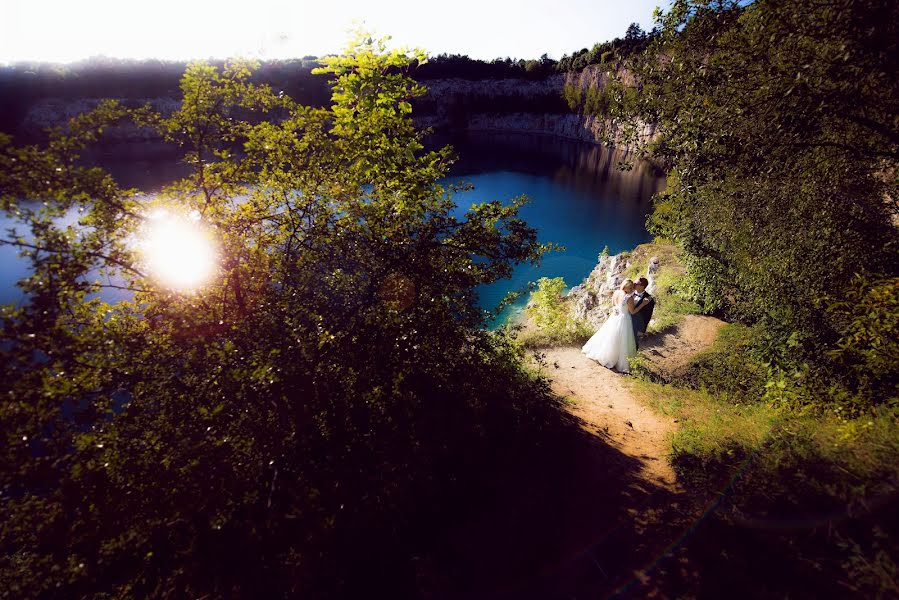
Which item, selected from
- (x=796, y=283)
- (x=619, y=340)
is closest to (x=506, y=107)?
(x=619, y=340)

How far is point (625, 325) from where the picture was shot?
1245cm

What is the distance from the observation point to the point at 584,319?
67.7 ft

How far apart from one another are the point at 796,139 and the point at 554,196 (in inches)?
1910

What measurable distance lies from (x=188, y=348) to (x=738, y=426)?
9767 millimetres

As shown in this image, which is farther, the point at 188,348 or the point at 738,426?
the point at 738,426

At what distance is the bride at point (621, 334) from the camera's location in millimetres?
12305

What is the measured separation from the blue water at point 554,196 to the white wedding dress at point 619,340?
19.3ft

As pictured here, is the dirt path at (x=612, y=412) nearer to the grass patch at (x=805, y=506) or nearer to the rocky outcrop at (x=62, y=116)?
the grass patch at (x=805, y=506)

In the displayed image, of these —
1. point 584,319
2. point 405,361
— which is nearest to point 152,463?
point 405,361

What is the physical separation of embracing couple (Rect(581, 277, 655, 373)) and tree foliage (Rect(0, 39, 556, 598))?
728 cm

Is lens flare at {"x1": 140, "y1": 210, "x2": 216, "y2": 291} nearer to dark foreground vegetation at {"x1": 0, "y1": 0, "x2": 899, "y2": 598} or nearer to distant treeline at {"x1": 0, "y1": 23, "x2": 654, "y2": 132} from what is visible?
dark foreground vegetation at {"x1": 0, "y1": 0, "x2": 899, "y2": 598}

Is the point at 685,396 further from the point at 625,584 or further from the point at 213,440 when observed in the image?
the point at 213,440

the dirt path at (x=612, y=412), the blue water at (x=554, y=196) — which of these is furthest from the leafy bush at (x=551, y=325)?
the blue water at (x=554, y=196)

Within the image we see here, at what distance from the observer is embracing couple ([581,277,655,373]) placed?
1229cm
